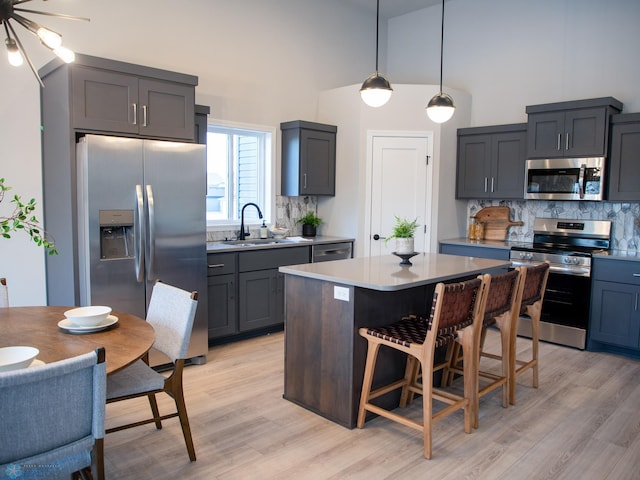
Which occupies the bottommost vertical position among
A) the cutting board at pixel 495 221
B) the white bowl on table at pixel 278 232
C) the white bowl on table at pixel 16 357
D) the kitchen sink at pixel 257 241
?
the white bowl on table at pixel 16 357

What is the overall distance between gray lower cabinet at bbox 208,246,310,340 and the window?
72cm

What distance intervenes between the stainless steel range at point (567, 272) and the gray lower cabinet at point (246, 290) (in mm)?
2342

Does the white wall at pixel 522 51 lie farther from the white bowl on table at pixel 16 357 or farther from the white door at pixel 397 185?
the white bowl on table at pixel 16 357

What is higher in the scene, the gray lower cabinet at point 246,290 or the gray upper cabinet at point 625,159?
the gray upper cabinet at point 625,159

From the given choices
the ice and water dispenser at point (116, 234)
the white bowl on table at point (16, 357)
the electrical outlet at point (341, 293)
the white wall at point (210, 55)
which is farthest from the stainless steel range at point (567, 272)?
the white bowl on table at point (16, 357)

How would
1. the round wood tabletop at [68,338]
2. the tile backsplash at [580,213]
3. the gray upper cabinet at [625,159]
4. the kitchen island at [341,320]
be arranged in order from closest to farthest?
1. the round wood tabletop at [68,338]
2. the kitchen island at [341,320]
3. the gray upper cabinet at [625,159]
4. the tile backsplash at [580,213]

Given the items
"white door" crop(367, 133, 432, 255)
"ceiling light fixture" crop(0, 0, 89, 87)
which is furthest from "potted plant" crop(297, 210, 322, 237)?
"ceiling light fixture" crop(0, 0, 89, 87)

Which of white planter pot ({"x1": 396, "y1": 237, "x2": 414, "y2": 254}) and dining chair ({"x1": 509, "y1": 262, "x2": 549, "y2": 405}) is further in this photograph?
white planter pot ({"x1": 396, "y1": 237, "x2": 414, "y2": 254})

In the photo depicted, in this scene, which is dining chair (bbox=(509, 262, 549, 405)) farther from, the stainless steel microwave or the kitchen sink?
the kitchen sink

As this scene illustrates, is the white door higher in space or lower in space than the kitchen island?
higher

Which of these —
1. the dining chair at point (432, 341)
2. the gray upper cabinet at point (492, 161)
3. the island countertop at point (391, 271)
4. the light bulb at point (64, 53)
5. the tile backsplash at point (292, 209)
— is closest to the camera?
the light bulb at point (64, 53)

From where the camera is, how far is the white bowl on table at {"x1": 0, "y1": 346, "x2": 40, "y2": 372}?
1631mm

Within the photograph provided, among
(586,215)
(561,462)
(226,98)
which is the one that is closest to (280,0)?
(226,98)

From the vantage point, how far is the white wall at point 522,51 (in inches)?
192
